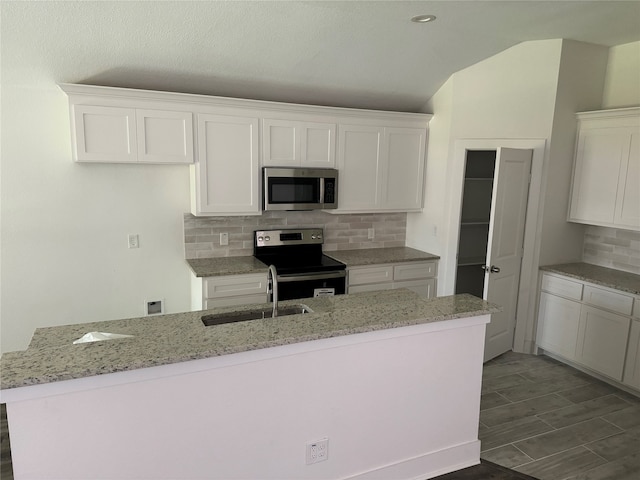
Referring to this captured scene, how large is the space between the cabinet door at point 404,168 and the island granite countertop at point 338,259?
463 mm

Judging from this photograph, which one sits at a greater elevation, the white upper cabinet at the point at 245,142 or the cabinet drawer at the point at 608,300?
the white upper cabinet at the point at 245,142

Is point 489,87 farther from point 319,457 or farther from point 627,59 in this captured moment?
point 319,457

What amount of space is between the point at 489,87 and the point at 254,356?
3.25 metres

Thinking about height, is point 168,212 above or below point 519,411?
above

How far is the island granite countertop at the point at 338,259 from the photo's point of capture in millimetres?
3639

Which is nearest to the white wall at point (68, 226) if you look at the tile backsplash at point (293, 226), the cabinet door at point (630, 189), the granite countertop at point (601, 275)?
the tile backsplash at point (293, 226)

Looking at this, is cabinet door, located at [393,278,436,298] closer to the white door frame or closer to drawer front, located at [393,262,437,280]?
drawer front, located at [393,262,437,280]

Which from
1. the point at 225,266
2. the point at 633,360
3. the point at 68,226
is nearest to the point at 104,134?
the point at 68,226

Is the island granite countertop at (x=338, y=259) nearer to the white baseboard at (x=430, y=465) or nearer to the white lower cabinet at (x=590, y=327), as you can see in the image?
the white lower cabinet at (x=590, y=327)

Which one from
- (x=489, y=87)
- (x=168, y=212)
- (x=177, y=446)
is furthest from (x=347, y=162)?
(x=177, y=446)

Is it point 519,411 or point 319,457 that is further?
point 519,411

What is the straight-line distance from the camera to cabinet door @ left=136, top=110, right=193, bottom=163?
3363 mm

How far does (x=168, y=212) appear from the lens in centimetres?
388

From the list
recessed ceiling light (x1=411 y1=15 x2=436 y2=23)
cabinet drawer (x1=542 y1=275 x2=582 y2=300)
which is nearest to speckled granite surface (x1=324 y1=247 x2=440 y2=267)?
cabinet drawer (x1=542 y1=275 x2=582 y2=300)
